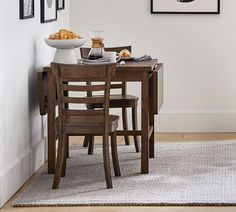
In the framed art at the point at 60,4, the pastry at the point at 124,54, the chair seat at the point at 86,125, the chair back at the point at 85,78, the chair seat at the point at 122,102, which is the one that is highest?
the framed art at the point at 60,4

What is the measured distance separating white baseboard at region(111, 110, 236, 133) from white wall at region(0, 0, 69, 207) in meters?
1.59

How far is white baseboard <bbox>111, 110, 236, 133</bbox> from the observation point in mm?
6984

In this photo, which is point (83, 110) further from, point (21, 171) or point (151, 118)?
point (151, 118)

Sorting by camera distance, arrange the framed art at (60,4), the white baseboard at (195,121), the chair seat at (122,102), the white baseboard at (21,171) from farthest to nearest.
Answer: the white baseboard at (195,121)
the framed art at (60,4)
the chair seat at (122,102)
the white baseboard at (21,171)

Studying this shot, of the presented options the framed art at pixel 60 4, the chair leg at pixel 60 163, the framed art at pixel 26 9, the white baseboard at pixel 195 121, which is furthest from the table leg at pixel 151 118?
the framed art at pixel 60 4

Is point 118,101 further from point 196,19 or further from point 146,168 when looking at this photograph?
point 196,19

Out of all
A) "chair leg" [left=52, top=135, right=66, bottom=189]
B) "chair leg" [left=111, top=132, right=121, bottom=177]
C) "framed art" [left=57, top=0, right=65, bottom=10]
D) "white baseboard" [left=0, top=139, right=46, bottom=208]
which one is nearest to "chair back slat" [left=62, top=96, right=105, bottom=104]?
"chair leg" [left=52, top=135, right=66, bottom=189]

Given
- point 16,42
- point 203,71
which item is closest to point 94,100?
point 16,42

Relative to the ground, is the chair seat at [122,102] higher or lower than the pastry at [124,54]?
lower

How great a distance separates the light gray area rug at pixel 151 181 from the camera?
448 centimetres

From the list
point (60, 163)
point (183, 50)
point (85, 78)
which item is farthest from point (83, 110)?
point (183, 50)

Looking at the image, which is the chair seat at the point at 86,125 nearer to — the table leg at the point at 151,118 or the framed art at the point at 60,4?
the table leg at the point at 151,118

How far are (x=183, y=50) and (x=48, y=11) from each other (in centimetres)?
166

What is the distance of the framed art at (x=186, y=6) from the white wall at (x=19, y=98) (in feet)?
4.88
